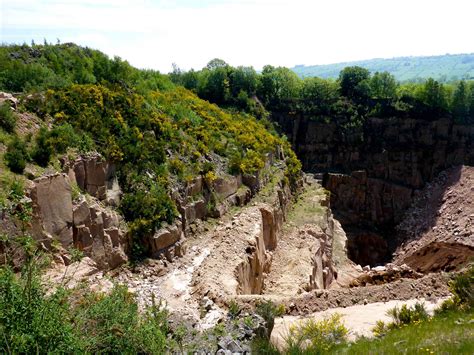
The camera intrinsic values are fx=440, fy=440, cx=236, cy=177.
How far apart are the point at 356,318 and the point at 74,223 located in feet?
27.6

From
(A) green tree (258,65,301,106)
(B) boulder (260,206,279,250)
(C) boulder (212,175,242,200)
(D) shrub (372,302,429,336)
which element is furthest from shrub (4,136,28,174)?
(A) green tree (258,65,301,106)

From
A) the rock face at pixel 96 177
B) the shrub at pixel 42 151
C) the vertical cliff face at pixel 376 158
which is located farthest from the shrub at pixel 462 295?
the vertical cliff face at pixel 376 158

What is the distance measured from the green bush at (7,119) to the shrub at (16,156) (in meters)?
0.88

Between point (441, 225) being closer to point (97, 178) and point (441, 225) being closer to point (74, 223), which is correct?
point (97, 178)

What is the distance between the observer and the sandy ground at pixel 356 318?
10891 millimetres

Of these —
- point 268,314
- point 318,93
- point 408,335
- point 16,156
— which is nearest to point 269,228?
point 268,314

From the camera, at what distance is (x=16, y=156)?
475 inches

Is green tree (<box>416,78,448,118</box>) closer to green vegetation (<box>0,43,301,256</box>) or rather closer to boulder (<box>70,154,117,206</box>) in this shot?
green vegetation (<box>0,43,301,256</box>)

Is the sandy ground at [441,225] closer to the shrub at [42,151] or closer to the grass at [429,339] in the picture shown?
the grass at [429,339]

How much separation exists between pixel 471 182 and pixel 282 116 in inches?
724

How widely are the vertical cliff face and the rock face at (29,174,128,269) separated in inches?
1127

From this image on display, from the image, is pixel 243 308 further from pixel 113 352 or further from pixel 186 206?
pixel 186 206

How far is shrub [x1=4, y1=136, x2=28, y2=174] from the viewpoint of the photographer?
39.1 feet

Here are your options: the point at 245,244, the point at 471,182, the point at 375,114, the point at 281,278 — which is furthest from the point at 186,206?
the point at 375,114
